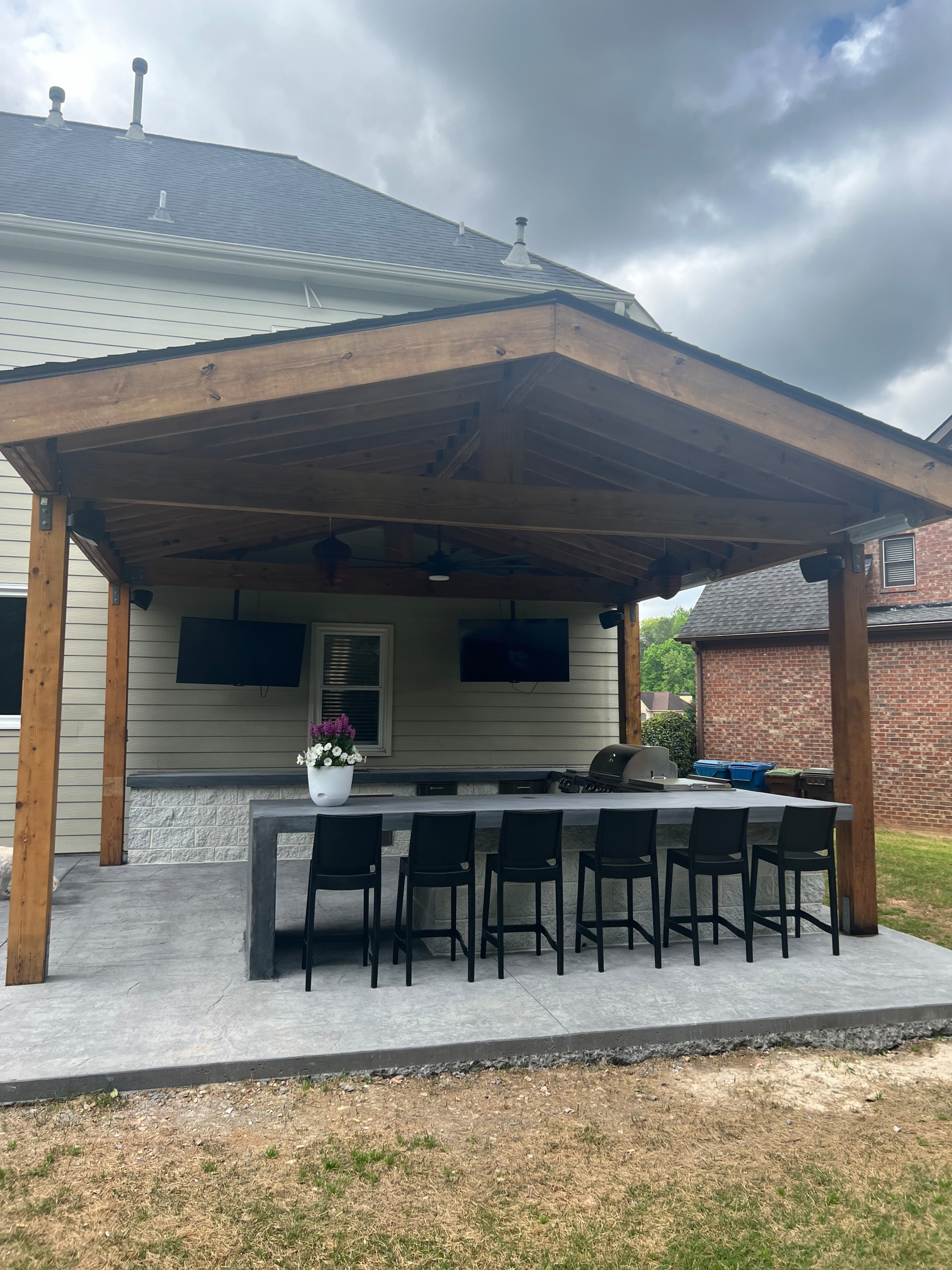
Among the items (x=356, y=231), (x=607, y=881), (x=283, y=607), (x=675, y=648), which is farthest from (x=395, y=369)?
(x=675, y=648)

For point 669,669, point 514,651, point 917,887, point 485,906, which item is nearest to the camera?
point 485,906

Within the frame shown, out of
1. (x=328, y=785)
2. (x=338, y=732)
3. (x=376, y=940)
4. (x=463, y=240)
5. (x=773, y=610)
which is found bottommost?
(x=376, y=940)

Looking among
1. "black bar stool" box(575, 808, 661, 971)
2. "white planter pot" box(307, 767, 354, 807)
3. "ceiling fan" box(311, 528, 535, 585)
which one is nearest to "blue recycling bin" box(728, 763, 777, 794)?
"ceiling fan" box(311, 528, 535, 585)

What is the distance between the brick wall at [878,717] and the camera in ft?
39.9

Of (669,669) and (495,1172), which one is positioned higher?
(669,669)

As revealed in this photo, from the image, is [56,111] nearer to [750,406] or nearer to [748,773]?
[750,406]

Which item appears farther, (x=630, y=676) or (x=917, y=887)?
(x=630, y=676)

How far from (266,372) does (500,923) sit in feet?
9.85

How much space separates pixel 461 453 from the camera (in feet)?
18.4

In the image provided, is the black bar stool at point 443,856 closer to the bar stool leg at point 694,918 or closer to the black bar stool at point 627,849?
the black bar stool at point 627,849

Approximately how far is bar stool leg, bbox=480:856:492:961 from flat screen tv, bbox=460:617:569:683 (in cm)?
392

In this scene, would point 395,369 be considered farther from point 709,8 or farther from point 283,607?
point 709,8

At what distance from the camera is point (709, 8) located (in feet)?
29.9

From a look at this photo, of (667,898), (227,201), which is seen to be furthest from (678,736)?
(227,201)
